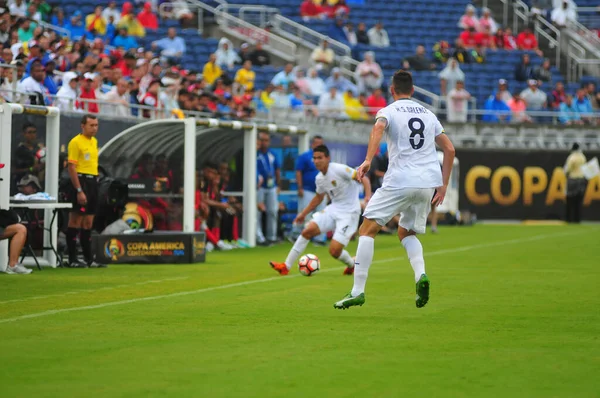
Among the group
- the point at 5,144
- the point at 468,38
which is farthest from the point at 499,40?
the point at 5,144

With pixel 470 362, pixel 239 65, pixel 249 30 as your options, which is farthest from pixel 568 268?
pixel 249 30

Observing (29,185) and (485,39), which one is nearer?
(29,185)

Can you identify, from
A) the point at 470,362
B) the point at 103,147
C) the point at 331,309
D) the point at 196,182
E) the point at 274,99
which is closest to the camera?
the point at 470,362

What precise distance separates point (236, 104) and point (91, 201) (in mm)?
9968

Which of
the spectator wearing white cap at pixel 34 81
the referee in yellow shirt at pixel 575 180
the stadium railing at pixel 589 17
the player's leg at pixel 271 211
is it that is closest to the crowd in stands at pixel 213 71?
the spectator wearing white cap at pixel 34 81

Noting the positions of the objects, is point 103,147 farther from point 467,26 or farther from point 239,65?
point 467,26

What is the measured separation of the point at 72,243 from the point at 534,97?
2294cm

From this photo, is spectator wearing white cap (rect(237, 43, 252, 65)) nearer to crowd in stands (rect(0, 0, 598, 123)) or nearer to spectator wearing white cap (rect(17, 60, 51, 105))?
crowd in stands (rect(0, 0, 598, 123))

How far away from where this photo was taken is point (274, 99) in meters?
31.7

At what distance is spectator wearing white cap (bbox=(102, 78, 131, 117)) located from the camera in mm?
21228

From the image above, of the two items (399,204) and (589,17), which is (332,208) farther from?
(589,17)

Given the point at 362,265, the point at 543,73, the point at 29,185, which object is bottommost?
the point at 362,265

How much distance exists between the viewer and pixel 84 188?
17.5 m

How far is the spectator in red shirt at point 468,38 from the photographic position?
4081 centimetres
